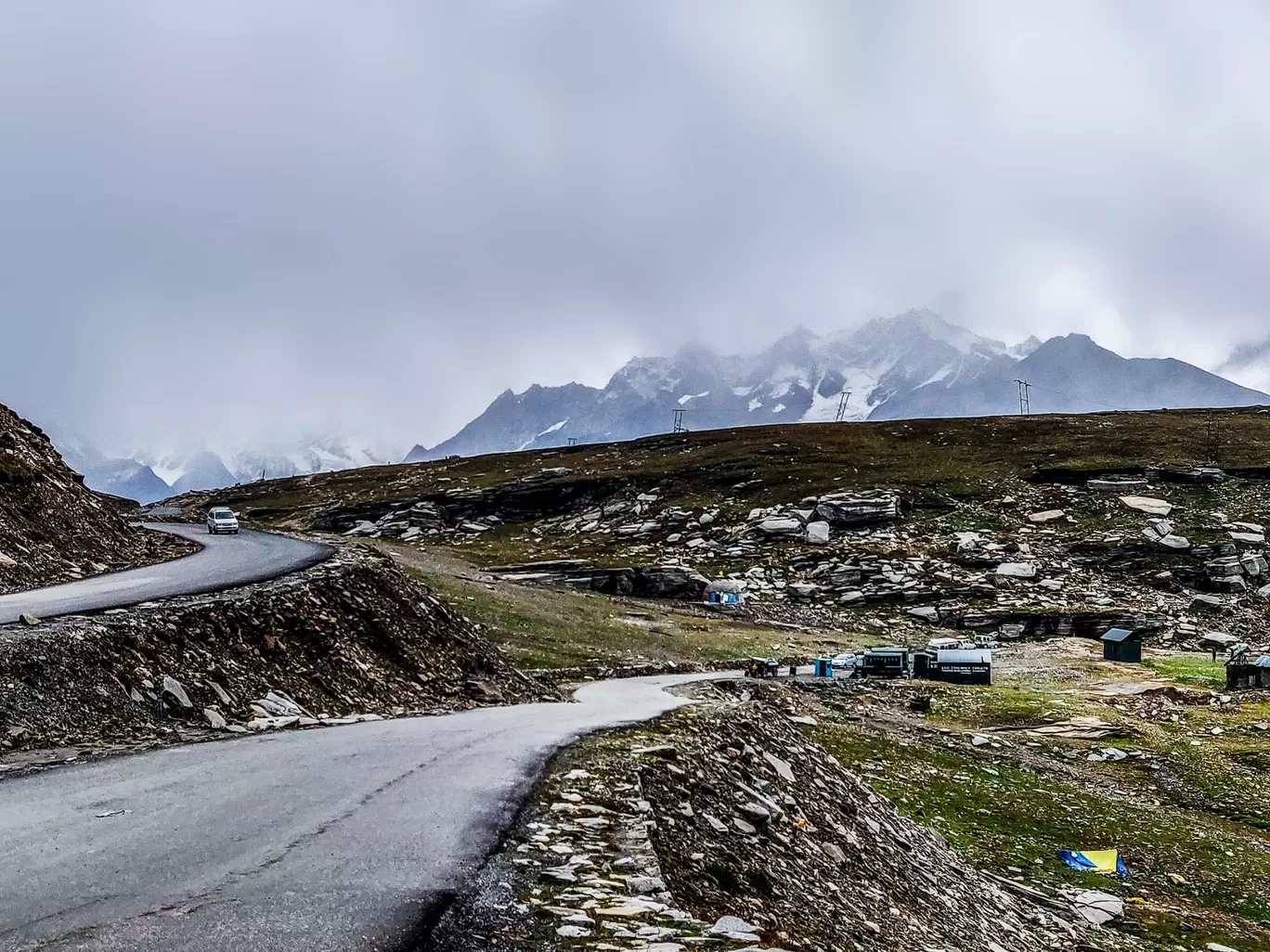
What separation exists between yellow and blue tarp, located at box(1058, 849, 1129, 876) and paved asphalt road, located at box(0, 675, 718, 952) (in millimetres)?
13300

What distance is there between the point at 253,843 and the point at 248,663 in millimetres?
11855

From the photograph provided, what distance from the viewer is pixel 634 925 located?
7367 millimetres

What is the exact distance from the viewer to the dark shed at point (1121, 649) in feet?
200

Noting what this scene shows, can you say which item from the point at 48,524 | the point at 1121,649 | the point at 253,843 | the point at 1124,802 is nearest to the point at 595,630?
the point at 48,524

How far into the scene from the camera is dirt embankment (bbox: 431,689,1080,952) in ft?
24.7

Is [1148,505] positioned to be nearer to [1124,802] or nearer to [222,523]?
[1124,802]

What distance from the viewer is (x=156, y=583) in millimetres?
27406

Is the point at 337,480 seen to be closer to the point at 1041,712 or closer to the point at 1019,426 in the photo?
the point at 1019,426

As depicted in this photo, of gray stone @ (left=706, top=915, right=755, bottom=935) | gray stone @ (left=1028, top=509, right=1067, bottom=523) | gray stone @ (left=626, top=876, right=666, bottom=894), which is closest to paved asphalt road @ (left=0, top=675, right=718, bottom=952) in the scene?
gray stone @ (left=626, top=876, right=666, bottom=894)

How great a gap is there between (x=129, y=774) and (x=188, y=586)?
48.8ft

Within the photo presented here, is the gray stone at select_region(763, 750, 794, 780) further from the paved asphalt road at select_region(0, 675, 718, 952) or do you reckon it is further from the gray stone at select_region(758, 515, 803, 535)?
the gray stone at select_region(758, 515, 803, 535)

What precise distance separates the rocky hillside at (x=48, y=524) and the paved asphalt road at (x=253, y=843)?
66.4ft

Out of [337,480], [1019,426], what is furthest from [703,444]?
[337,480]

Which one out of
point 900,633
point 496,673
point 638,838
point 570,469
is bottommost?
point 900,633
